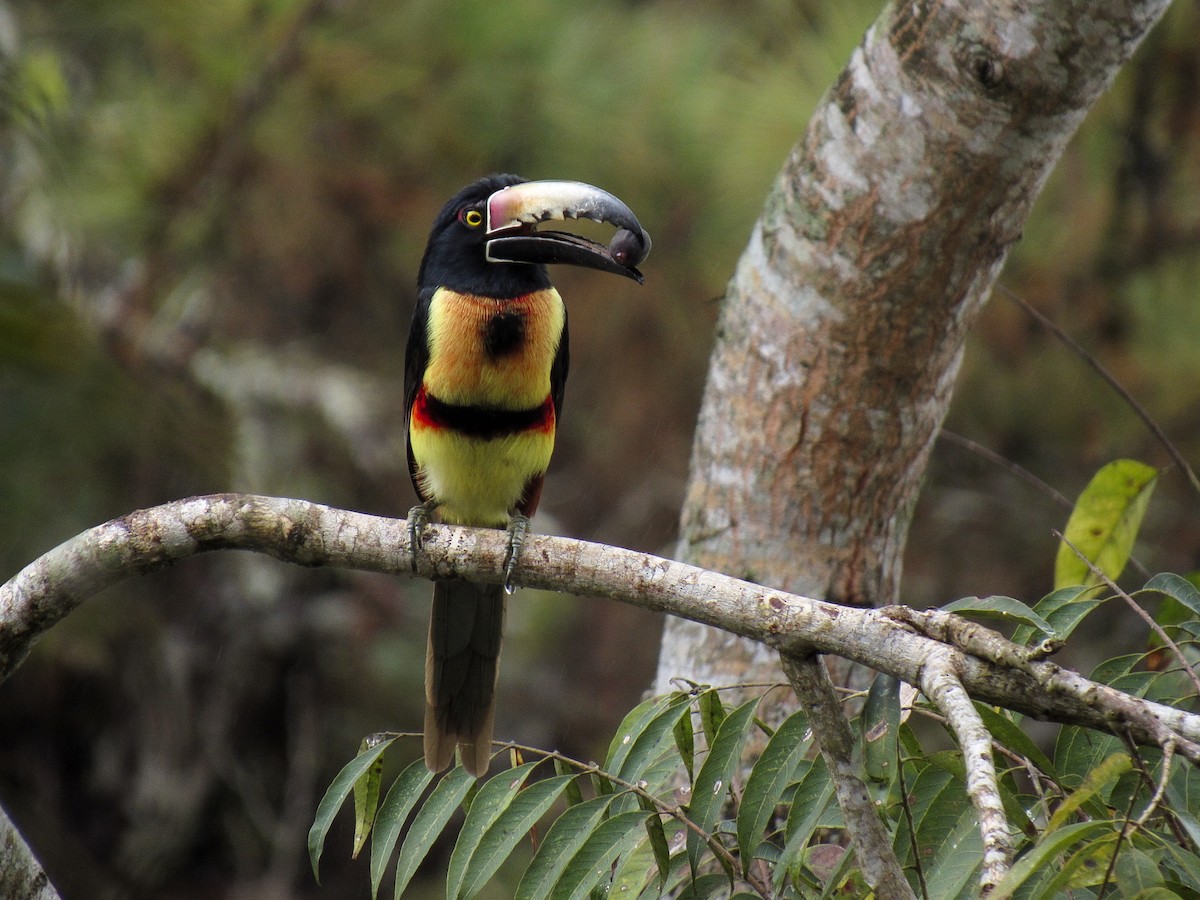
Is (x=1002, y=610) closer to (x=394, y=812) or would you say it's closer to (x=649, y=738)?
(x=649, y=738)

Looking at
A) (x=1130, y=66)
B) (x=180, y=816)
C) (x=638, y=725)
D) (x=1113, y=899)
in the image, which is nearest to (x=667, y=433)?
(x=1130, y=66)

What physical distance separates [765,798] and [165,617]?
4.48 metres

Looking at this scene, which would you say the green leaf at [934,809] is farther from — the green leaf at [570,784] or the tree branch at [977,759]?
the green leaf at [570,784]

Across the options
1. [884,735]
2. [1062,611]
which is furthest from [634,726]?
[1062,611]

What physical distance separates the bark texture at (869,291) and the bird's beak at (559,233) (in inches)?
16.2

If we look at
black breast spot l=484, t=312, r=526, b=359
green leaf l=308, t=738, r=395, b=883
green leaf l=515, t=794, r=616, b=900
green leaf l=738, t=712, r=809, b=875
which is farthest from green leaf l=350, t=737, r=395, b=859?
black breast spot l=484, t=312, r=526, b=359

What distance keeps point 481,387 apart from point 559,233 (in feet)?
1.54

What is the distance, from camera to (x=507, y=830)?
6.75 feet

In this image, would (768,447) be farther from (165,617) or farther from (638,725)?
(165,617)

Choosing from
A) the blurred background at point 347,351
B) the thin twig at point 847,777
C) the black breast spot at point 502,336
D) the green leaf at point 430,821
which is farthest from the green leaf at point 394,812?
the blurred background at point 347,351

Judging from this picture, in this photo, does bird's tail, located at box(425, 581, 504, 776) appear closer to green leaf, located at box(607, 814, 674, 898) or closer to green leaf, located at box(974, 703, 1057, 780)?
green leaf, located at box(607, 814, 674, 898)

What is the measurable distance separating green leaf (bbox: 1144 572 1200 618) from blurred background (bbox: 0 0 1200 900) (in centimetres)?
317

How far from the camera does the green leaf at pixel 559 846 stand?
6.51ft

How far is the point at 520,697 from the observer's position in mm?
6449
